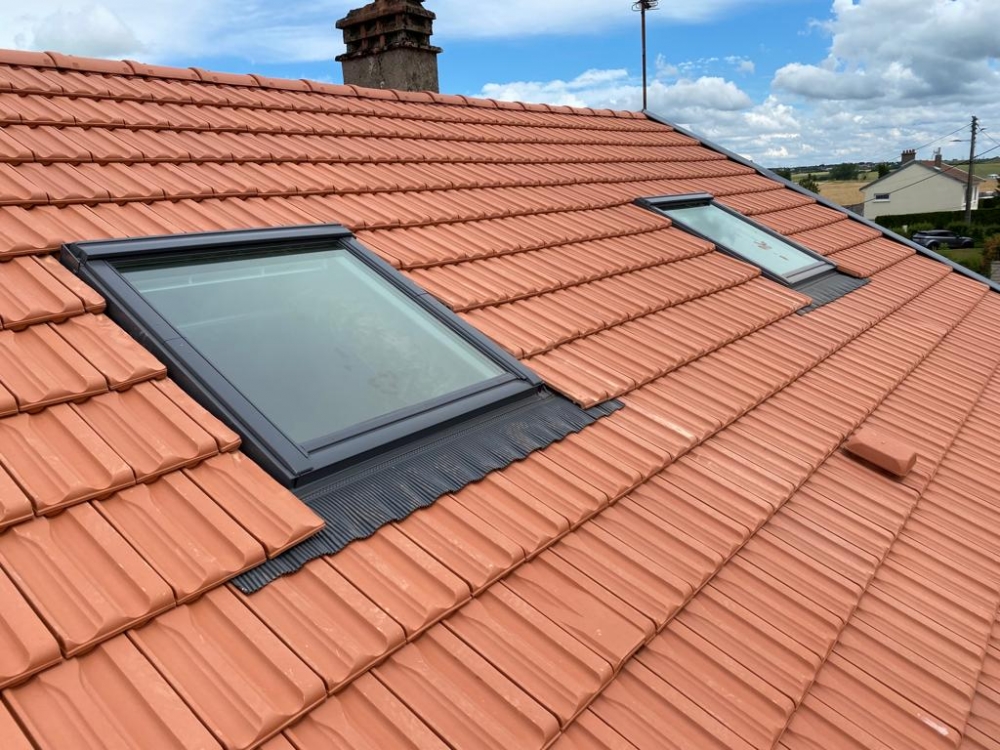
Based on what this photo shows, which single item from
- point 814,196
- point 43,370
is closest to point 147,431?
point 43,370

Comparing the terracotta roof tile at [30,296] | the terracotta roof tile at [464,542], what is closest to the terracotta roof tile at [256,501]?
the terracotta roof tile at [464,542]

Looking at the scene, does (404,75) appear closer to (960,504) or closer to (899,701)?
(960,504)

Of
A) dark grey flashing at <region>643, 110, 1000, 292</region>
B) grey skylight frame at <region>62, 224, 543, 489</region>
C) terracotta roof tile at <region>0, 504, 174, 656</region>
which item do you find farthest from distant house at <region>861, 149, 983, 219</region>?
terracotta roof tile at <region>0, 504, 174, 656</region>

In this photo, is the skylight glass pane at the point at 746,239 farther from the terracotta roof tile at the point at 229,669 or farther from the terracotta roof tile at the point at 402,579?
the terracotta roof tile at the point at 229,669

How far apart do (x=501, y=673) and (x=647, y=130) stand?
8.63 m

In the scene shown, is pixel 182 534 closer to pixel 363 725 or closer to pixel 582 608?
pixel 363 725

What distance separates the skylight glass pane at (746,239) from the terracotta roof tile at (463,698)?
4746mm

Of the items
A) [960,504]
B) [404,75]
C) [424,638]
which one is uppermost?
[404,75]

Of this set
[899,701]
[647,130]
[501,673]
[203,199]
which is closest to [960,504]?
[899,701]

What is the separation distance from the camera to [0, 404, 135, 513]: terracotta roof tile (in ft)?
5.75

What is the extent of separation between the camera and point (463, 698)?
1733 mm

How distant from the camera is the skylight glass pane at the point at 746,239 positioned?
19.4ft

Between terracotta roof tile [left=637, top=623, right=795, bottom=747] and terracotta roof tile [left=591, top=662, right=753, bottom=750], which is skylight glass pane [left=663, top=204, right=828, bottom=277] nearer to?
terracotta roof tile [left=637, top=623, right=795, bottom=747]

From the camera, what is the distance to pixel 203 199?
332cm
